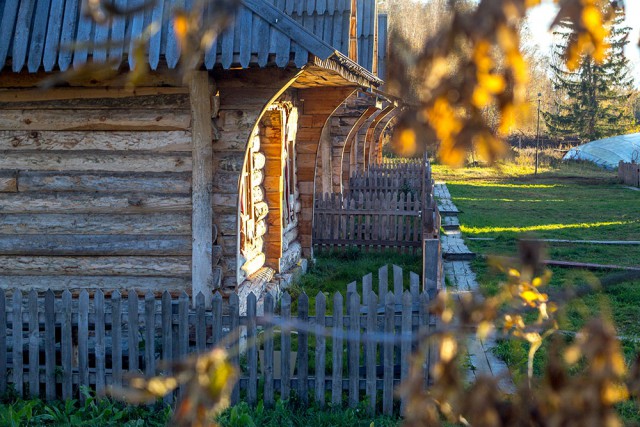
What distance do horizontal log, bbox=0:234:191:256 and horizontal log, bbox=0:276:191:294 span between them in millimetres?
243

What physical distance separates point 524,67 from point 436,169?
43.2 m

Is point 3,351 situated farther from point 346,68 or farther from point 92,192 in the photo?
point 346,68

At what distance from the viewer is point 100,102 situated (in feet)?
25.1

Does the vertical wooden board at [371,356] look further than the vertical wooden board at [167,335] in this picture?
No

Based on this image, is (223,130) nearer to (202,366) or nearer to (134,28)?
(134,28)

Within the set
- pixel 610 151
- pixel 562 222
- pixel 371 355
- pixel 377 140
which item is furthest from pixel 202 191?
pixel 610 151

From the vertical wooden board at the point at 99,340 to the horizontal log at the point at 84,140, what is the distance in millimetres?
1630

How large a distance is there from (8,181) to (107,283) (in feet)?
4.47

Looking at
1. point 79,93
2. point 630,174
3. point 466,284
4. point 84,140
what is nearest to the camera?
point 79,93

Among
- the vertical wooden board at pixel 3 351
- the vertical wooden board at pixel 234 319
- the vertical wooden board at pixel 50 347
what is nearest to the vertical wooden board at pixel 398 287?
the vertical wooden board at pixel 234 319

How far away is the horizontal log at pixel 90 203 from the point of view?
7.72m

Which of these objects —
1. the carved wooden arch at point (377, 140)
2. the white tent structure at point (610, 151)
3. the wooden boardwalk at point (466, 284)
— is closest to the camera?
the wooden boardwalk at point (466, 284)

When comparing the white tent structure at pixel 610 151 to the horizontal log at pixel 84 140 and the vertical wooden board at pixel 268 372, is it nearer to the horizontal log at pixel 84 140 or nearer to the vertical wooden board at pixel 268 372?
the horizontal log at pixel 84 140

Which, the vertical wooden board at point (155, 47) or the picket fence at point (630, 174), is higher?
the vertical wooden board at point (155, 47)
